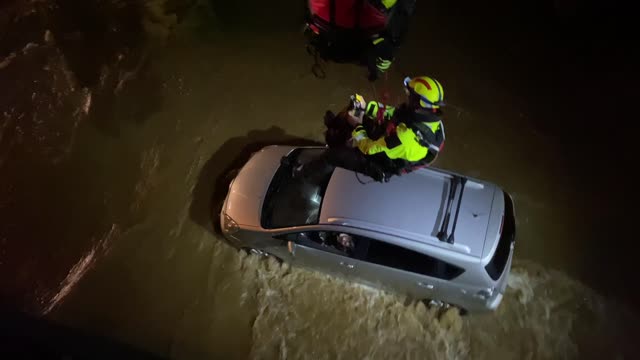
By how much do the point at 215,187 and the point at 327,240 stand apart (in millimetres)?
2415

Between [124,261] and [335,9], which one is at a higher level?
[335,9]

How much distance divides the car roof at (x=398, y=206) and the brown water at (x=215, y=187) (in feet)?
4.59

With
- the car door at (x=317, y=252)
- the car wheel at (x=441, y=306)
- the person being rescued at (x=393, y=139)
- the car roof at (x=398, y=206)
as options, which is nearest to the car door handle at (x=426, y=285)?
the car wheel at (x=441, y=306)

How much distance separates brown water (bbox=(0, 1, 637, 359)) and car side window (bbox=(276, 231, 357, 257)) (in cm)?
95

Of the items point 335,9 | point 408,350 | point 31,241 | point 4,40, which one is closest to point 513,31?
point 335,9

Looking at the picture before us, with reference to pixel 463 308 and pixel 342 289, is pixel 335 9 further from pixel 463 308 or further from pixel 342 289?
pixel 463 308

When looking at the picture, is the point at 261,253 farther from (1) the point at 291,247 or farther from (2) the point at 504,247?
(2) the point at 504,247

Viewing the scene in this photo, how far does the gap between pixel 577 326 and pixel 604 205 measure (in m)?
1.84

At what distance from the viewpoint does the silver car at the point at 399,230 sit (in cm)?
527

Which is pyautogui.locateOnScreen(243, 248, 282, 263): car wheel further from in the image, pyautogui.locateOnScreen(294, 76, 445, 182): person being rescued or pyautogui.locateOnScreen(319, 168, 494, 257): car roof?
Answer: pyautogui.locateOnScreen(319, 168, 494, 257): car roof

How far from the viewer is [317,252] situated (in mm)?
5797

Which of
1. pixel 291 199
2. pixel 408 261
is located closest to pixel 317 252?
pixel 291 199

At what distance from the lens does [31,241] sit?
7309 mm

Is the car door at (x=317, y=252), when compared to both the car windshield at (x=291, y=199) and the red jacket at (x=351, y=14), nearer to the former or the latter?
the car windshield at (x=291, y=199)
